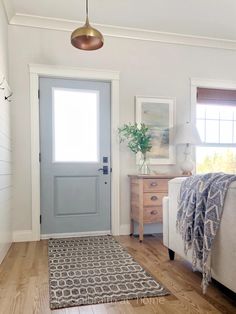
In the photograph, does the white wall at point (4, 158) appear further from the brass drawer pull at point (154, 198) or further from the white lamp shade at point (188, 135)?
the white lamp shade at point (188, 135)

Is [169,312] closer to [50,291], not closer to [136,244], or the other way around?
[50,291]

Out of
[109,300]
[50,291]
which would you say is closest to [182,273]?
[109,300]

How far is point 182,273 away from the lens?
96.1 inches

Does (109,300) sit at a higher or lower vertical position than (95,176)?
lower

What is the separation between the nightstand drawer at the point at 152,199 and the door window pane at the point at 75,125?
0.87 m

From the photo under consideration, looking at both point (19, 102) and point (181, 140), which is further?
point (181, 140)

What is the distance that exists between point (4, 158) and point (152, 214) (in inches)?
73.3

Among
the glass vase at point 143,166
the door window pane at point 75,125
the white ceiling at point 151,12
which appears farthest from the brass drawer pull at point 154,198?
the white ceiling at point 151,12

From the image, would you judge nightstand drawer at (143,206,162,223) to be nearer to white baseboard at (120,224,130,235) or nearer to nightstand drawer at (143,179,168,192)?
nightstand drawer at (143,179,168,192)

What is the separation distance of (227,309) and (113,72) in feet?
9.95

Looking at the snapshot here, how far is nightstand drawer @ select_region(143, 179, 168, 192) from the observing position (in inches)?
137

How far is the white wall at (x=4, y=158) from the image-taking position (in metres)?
2.82

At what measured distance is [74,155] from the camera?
12.3 feet

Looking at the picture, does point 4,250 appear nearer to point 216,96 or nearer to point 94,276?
point 94,276
